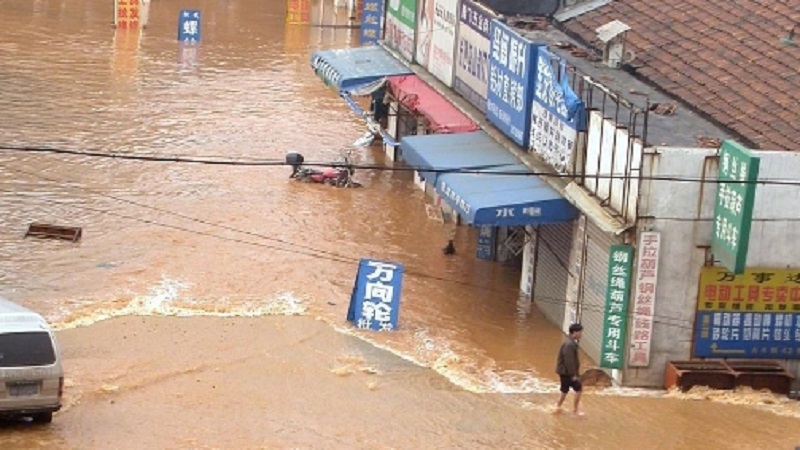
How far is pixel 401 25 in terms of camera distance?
3859 centimetres

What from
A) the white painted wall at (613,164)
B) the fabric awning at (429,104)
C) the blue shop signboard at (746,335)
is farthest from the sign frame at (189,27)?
the blue shop signboard at (746,335)

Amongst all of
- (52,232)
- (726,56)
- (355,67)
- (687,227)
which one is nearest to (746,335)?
(687,227)

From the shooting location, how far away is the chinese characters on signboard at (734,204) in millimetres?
22656

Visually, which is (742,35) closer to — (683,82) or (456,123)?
(683,82)

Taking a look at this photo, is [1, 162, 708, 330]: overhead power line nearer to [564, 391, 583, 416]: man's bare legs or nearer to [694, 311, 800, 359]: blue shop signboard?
[694, 311, 800, 359]: blue shop signboard

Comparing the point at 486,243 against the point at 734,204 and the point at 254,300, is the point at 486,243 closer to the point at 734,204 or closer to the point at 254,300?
the point at 254,300

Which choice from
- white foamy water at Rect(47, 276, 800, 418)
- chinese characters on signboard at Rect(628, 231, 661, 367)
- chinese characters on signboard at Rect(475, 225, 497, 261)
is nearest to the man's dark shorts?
white foamy water at Rect(47, 276, 800, 418)

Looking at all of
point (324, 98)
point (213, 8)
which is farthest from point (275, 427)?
point (213, 8)

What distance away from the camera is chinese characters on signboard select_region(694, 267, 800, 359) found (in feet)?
80.5

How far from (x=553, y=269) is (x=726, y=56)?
15.9 ft

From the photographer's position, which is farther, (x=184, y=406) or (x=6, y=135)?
(x=6, y=135)

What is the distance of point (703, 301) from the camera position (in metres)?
24.6

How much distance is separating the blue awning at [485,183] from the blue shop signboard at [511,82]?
1.70 ft

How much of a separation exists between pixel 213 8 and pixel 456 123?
33.6 metres
